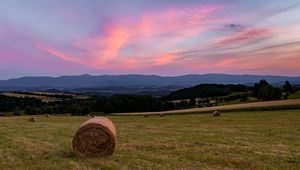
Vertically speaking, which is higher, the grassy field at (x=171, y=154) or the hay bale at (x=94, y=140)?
the hay bale at (x=94, y=140)

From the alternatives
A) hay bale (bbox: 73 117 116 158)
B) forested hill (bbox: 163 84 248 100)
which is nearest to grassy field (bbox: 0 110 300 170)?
hay bale (bbox: 73 117 116 158)

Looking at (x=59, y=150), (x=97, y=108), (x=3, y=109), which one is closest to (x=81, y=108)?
(x=97, y=108)

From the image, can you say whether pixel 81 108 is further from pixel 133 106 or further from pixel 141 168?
pixel 141 168

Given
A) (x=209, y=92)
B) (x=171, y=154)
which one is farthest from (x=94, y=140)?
(x=209, y=92)

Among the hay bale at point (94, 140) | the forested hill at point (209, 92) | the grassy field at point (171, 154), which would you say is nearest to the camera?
the grassy field at point (171, 154)

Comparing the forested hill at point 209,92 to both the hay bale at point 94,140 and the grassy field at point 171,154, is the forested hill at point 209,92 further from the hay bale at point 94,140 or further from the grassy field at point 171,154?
the hay bale at point 94,140

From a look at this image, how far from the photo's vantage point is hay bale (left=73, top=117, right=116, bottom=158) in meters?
12.7

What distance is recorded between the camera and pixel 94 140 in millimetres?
12914

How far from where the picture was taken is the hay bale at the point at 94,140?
41.7 ft

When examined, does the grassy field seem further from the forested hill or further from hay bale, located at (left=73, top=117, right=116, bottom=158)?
the forested hill

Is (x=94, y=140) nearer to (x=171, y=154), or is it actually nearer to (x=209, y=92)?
(x=171, y=154)

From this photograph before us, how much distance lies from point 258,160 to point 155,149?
395 cm

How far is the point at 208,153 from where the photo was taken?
12.4 metres

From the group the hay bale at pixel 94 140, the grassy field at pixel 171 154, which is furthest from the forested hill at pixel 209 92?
the hay bale at pixel 94 140
